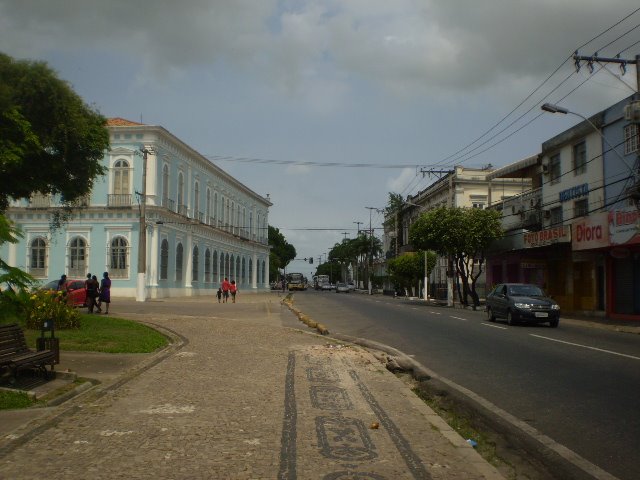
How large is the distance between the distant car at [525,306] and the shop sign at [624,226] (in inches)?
169

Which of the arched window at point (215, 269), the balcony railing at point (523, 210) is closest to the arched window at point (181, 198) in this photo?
Answer: the arched window at point (215, 269)

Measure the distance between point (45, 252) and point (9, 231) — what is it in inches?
1685

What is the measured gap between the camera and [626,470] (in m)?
5.61

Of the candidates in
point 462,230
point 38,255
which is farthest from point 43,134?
point 38,255

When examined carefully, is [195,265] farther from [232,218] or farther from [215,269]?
[232,218]

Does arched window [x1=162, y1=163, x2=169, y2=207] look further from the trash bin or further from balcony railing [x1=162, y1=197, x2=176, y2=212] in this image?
the trash bin

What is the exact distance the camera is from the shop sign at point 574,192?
3075 centimetres

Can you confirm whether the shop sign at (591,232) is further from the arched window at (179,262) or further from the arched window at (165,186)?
the arched window at (179,262)

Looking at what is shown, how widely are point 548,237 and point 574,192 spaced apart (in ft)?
8.99

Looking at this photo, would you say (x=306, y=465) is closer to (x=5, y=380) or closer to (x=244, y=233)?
(x=5, y=380)

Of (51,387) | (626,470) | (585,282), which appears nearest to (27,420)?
(51,387)

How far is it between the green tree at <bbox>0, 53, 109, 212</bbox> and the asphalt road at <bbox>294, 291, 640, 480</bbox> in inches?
390

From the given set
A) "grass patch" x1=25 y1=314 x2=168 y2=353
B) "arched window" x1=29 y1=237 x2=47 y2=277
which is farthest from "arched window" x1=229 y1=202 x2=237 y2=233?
"grass patch" x1=25 y1=314 x2=168 y2=353

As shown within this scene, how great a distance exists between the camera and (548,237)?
31.3 metres
